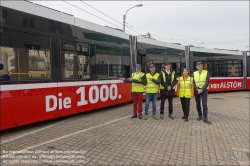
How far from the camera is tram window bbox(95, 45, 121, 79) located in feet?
25.1

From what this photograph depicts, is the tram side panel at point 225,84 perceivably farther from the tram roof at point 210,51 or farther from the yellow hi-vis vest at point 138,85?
the yellow hi-vis vest at point 138,85

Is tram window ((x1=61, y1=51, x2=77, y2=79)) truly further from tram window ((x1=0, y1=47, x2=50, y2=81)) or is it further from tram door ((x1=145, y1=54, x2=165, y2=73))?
tram door ((x1=145, y1=54, x2=165, y2=73))

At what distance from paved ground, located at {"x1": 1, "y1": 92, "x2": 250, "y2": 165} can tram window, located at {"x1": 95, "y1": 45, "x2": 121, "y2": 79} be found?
1.80m

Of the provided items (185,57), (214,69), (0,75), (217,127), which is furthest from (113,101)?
(214,69)

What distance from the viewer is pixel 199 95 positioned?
676 centimetres

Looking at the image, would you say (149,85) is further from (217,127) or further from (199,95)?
(217,127)

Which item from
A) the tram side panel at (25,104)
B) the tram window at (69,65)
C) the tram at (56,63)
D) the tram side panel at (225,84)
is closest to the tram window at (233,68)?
the tram side panel at (225,84)

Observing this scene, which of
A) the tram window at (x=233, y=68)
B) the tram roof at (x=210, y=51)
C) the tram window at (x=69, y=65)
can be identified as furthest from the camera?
the tram window at (x=233, y=68)

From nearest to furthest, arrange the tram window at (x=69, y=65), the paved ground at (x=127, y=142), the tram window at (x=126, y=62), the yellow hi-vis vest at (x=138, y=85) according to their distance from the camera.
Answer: the paved ground at (x=127, y=142), the tram window at (x=69, y=65), the yellow hi-vis vest at (x=138, y=85), the tram window at (x=126, y=62)

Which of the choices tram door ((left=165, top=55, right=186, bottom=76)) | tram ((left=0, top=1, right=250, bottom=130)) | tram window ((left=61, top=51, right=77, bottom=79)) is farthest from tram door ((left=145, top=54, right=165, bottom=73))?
tram window ((left=61, top=51, right=77, bottom=79))

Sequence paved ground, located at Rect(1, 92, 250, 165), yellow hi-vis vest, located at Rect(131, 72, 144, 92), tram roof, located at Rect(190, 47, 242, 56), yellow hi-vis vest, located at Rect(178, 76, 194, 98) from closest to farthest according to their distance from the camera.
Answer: paved ground, located at Rect(1, 92, 250, 165) → yellow hi-vis vest, located at Rect(178, 76, 194, 98) → yellow hi-vis vest, located at Rect(131, 72, 144, 92) → tram roof, located at Rect(190, 47, 242, 56)

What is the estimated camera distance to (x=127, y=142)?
4.69 meters

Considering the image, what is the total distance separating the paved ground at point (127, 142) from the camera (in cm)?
382

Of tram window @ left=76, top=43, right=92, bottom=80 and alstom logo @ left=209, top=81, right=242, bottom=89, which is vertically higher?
tram window @ left=76, top=43, right=92, bottom=80
